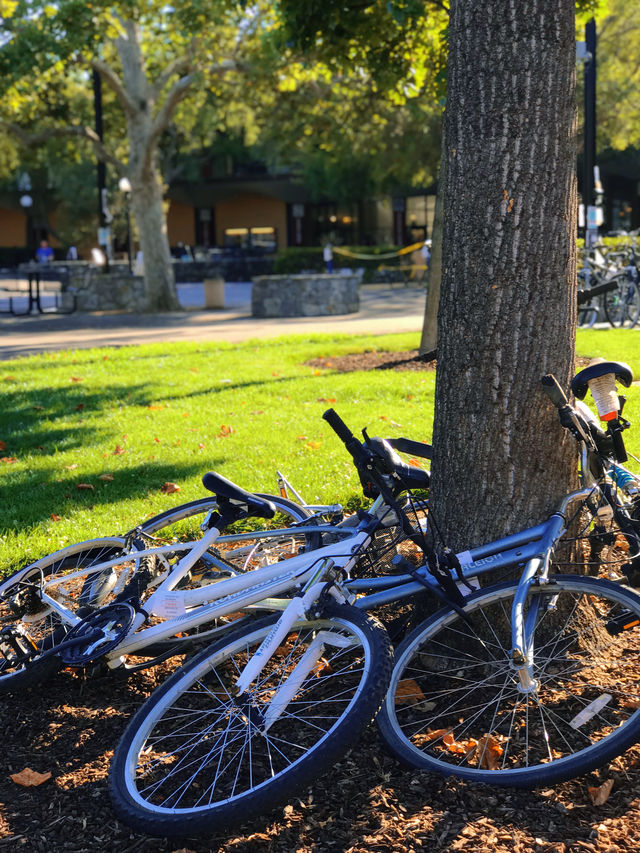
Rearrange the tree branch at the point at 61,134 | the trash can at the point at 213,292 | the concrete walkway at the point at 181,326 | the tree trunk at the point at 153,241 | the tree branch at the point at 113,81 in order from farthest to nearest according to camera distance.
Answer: the trash can at the point at 213,292 → the tree trunk at the point at 153,241 → the tree branch at the point at 61,134 → the tree branch at the point at 113,81 → the concrete walkway at the point at 181,326

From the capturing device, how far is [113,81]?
20281 mm

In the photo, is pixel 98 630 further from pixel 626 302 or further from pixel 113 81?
pixel 113 81

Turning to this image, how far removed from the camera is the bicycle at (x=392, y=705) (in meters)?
2.65

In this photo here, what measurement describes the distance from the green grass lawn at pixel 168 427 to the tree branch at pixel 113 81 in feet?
32.2

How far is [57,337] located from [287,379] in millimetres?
7746

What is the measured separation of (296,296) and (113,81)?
6163 mm

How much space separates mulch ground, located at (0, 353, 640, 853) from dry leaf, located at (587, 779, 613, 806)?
1 cm

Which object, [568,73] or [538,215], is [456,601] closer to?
[538,215]

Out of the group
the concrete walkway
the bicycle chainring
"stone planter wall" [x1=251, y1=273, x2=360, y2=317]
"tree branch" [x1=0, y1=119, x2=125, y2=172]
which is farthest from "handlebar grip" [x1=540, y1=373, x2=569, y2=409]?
"tree branch" [x1=0, y1=119, x2=125, y2=172]

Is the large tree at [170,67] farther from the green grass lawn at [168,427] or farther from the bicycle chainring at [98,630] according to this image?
the bicycle chainring at [98,630]

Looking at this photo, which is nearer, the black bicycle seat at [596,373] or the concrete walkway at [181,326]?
the black bicycle seat at [596,373]

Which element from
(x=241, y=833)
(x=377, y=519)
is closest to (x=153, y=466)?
(x=377, y=519)

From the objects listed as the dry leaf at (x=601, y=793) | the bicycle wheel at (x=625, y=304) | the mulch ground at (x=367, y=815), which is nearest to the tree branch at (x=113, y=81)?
the bicycle wheel at (x=625, y=304)

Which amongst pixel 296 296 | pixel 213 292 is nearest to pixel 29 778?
pixel 296 296
